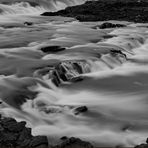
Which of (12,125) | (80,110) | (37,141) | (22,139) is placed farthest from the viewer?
(80,110)

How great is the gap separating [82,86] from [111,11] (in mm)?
19775

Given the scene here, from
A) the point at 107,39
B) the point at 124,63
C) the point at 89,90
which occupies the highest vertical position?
the point at 107,39

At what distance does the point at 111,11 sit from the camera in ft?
110

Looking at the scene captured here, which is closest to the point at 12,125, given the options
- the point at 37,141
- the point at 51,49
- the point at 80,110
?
the point at 37,141

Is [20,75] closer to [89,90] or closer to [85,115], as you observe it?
[89,90]

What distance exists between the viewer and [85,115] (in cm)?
1184

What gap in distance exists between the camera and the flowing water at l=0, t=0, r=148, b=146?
10984 mm

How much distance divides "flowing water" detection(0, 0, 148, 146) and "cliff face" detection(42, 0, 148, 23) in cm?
600

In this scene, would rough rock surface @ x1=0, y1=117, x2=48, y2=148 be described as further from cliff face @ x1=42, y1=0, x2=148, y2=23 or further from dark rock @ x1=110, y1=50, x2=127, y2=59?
cliff face @ x1=42, y1=0, x2=148, y2=23

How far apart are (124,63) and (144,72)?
5.14 ft

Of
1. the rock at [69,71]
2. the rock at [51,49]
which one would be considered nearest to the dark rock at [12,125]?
the rock at [69,71]

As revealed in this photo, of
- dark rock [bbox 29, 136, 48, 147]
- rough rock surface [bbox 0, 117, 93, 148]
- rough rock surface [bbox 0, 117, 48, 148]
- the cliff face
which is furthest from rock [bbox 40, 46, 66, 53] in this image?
the cliff face

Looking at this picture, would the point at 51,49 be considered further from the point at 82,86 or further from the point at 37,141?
the point at 37,141

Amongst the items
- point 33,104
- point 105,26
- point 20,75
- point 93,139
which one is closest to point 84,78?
point 20,75
